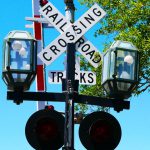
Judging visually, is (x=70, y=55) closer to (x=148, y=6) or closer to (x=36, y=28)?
(x=36, y=28)

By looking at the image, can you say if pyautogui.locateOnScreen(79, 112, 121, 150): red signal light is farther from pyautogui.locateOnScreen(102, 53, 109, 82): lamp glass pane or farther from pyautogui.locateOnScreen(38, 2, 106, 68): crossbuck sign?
pyautogui.locateOnScreen(38, 2, 106, 68): crossbuck sign

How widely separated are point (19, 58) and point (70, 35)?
2.28 feet

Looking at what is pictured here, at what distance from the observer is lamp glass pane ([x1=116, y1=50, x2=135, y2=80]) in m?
4.06

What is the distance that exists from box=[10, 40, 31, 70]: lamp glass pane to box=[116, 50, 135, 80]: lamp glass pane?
70 centimetres

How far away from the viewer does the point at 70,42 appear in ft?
14.7

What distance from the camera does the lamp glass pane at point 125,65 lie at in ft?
13.3

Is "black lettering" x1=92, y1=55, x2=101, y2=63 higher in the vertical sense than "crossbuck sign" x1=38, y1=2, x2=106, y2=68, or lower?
lower

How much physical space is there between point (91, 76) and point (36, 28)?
4.98 m

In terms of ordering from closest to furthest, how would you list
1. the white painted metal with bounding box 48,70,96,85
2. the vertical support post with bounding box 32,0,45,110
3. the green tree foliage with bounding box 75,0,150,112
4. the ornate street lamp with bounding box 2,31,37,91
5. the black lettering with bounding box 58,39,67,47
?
the ornate street lamp with bounding box 2,31,37,91 < the black lettering with bounding box 58,39,67,47 < the white painted metal with bounding box 48,70,96,85 < the vertical support post with bounding box 32,0,45,110 < the green tree foliage with bounding box 75,0,150,112

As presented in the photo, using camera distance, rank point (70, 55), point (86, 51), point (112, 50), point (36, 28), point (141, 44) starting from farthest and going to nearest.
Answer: point (141, 44), point (36, 28), point (86, 51), point (70, 55), point (112, 50)

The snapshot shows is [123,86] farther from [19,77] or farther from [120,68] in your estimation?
[19,77]

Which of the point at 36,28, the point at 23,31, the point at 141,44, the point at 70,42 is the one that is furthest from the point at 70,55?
the point at 141,44

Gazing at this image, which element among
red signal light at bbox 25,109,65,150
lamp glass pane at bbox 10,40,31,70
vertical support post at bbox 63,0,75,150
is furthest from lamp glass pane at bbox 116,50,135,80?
lamp glass pane at bbox 10,40,31,70

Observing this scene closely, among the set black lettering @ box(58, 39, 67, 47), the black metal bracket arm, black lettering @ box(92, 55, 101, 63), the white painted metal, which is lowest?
the black metal bracket arm
